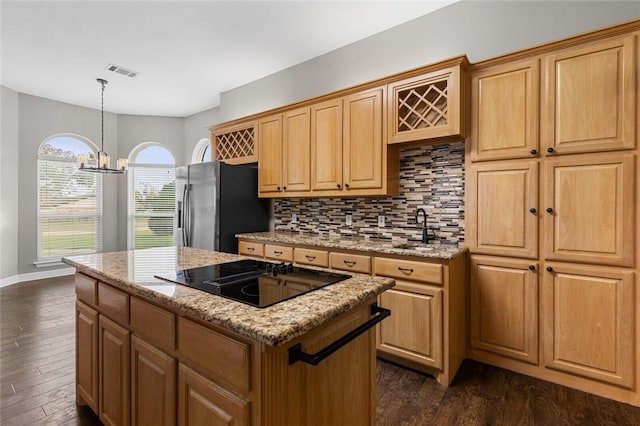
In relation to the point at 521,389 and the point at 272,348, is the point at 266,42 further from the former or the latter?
the point at 521,389

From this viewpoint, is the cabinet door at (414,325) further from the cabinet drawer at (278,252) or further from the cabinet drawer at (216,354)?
the cabinet drawer at (216,354)

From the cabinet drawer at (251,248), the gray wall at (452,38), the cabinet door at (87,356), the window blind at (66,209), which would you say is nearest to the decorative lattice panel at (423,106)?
the gray wall at (452,38)

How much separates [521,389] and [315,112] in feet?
9.37

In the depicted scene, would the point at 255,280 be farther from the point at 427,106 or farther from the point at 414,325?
the point at 427,106

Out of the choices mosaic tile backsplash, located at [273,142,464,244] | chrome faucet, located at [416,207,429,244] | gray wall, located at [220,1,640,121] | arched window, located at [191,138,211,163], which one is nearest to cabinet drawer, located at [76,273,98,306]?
mosaic tile backsplash, located at [273,142,464,244]

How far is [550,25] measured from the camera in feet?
7.68

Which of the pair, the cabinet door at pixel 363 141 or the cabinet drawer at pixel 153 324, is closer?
the cabinet drawer at pixel 153 324

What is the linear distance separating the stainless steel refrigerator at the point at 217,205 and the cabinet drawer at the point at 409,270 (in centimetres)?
190

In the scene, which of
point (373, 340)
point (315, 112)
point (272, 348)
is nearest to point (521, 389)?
point (373, 340)

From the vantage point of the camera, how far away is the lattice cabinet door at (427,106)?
2.36m

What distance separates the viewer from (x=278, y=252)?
3188 mm

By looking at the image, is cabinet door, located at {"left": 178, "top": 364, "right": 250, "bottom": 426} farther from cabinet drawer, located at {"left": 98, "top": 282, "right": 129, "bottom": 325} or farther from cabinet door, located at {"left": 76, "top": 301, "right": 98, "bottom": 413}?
cabinet door, located at {"left": 76, "top": 301, "right": 98, "bottom": 413}

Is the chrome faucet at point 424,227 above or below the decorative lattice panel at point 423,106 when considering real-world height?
below

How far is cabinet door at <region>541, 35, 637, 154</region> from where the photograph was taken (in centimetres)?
191
